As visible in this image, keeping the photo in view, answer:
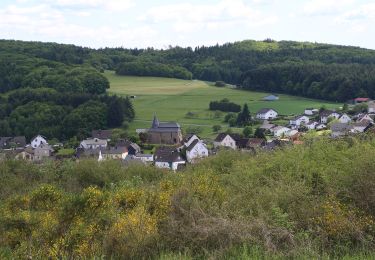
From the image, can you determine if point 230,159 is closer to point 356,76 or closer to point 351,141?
point 351,141

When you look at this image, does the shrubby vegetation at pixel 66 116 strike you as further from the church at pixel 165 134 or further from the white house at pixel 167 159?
the white house at pixel 167 159

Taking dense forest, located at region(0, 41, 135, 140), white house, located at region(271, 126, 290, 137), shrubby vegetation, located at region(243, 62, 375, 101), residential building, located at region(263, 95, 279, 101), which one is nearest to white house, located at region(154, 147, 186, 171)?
white house, located at region(271, 126, 290, 137)

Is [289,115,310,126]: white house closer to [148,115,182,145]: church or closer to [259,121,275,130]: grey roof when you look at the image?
[259,121,275,130]: grey roof

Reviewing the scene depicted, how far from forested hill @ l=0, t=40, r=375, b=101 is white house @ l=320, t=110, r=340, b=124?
44.5ft

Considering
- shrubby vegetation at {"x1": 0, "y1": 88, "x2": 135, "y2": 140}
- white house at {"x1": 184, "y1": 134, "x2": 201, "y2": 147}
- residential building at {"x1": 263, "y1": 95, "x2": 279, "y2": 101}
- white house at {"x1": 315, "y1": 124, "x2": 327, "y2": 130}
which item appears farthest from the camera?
residential building at {"x1": 263, "y1": 95, "x2": 279, "y2": 101}

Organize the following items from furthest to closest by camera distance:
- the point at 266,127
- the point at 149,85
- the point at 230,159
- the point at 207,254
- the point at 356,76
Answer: the point at 149,85, the point at 356,76, the point at 266,127, the point at 230,159, the point at 207,254

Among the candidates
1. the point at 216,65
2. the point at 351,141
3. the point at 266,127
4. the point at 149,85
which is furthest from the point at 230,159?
the point at 216,65

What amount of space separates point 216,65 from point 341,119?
53.9 meters

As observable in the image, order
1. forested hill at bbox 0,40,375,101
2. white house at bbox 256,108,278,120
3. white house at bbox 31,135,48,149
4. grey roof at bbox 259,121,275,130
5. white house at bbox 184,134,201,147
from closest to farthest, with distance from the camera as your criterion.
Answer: white house at bbox 184,134,201,147
grey roof at bbox 259,121,275,130
white house at bbox 31,135,48,149
white house at bbox 256,108,278,120
forested hill at bbox 0,40,375,101

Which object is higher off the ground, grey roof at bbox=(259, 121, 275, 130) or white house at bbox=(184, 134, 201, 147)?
grey roof at bbox=(259, 121, 275, 130)

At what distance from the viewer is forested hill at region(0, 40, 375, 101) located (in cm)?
6800

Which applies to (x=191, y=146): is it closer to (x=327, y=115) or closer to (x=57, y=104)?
(x=327, y=115)

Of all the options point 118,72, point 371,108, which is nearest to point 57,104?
point 118,72

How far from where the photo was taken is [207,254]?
629cm
